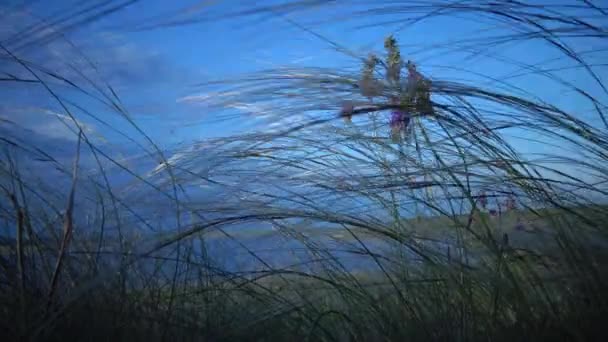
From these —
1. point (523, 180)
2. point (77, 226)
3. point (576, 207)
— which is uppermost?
point (77, 226)

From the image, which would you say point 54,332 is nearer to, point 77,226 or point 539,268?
point 77,226

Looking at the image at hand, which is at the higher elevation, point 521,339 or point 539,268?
point 539,268

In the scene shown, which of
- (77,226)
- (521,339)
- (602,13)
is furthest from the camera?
(77,226)

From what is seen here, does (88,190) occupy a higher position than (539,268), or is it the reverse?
(88,190)

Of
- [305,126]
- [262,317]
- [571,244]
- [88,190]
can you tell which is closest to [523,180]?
[571,244]

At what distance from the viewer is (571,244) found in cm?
142

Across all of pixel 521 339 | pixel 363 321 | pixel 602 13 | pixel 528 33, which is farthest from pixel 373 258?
pixel 602 13

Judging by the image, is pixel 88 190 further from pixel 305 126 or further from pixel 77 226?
pixel 305 126

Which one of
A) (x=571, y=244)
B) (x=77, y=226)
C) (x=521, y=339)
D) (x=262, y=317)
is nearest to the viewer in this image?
(x=521, y=339)

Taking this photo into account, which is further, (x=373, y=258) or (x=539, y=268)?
(x=373, y=258)

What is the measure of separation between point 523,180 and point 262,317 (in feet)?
2.93

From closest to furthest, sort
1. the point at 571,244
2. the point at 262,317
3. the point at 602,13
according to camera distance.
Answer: the point at 571,244 < the point at 262,317 < the point at 602,13

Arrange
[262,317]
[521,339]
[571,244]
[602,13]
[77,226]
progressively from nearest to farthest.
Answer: [521,339] < [571,244] < [262,317] < [602,13] < [77,226]

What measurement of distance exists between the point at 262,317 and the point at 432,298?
506 millimetres
